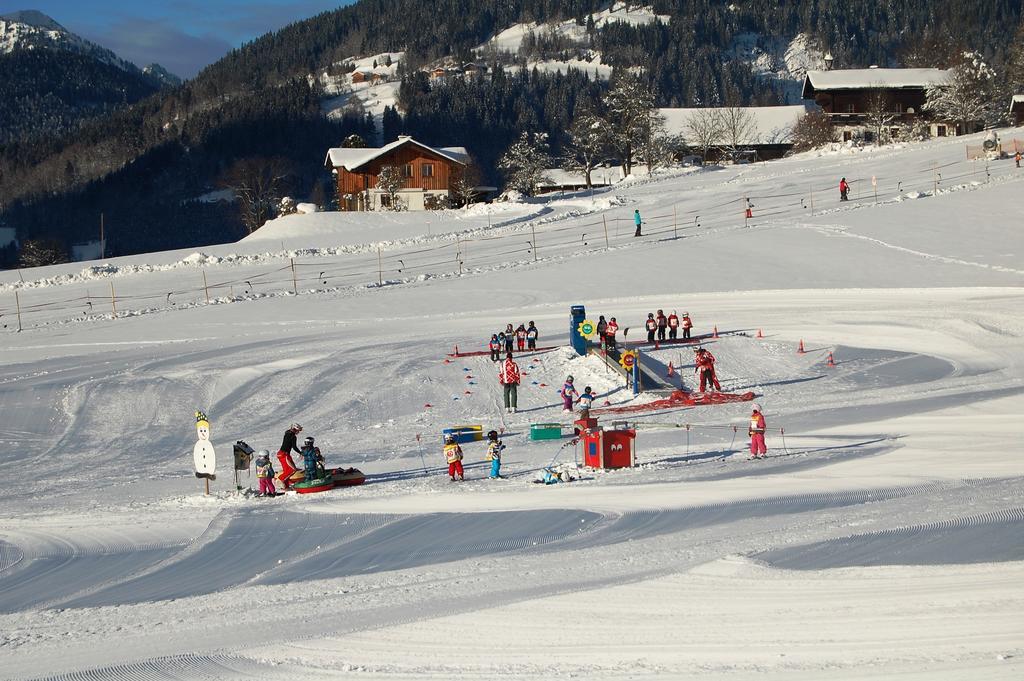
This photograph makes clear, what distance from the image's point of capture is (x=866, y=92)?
97875mm

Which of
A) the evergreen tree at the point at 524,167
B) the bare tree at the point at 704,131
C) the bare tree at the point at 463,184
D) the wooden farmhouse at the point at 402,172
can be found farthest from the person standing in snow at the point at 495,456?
the bare tree at the point at 704,131

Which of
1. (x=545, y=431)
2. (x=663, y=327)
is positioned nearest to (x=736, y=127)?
(x=663, y=327)

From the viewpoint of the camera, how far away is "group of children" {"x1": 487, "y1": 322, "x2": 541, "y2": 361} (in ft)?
92.0

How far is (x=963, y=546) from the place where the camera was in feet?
39.6

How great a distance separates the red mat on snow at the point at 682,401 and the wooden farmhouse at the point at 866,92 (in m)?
78.3

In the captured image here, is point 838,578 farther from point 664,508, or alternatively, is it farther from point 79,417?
point 79,417

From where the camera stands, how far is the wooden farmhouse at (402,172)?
78562mm

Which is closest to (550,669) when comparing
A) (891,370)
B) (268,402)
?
(268,402)

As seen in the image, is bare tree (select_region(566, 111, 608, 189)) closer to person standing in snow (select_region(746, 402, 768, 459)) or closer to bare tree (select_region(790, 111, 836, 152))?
bare tree (select_region(790, 111, 836, 152))

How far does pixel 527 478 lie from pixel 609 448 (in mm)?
1555

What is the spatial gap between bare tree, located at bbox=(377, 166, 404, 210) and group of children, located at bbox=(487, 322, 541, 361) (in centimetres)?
4712

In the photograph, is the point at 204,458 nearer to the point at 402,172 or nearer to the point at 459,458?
the point at 459,458

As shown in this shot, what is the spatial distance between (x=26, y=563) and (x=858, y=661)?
1031cm

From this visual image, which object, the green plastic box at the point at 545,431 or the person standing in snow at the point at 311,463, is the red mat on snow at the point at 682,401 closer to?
the green plastic box at the point at 545,431
